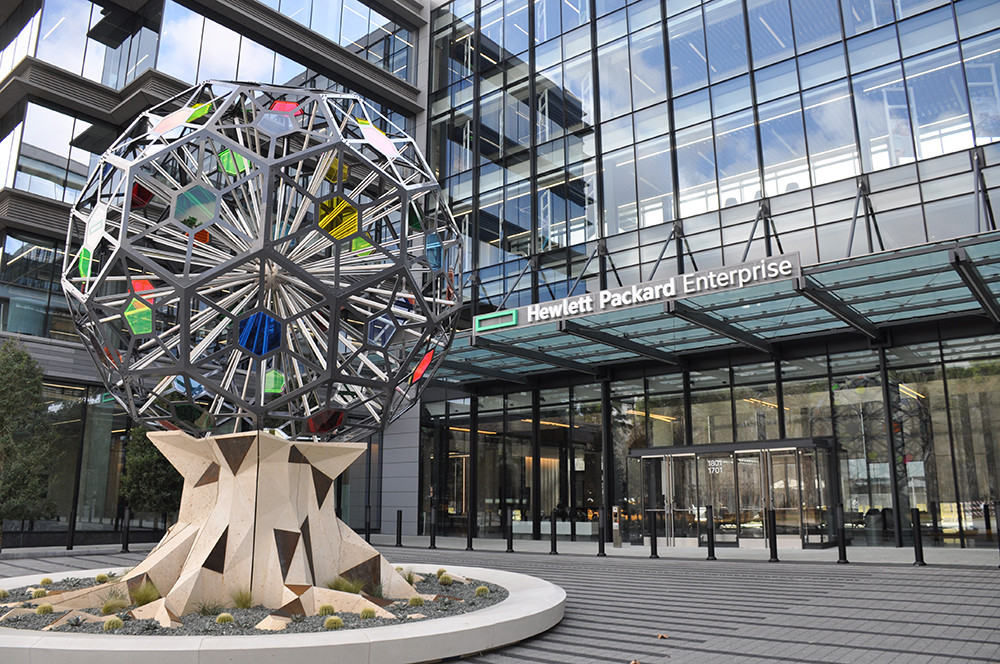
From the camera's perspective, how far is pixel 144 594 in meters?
8.27

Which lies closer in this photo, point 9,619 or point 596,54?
point 9,619

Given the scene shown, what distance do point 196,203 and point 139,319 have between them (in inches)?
56.7

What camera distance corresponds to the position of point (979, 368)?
Result: 64.2ft

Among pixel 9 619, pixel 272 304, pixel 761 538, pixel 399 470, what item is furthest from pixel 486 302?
pixel 9 619

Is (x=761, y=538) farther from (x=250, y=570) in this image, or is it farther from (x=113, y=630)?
(x=113, y=630)

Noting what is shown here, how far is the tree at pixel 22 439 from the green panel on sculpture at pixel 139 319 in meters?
14.8

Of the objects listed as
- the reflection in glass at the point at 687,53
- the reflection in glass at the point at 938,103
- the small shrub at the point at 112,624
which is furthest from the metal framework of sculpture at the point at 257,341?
the reflection in glass at the point at 687,53

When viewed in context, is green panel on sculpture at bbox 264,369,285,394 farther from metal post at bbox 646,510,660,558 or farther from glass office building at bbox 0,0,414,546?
glass office building at bbox 0,0,414,546

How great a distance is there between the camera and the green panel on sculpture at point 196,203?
815 centimetres

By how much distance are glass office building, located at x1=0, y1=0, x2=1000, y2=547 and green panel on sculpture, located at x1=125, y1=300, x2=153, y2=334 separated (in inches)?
477

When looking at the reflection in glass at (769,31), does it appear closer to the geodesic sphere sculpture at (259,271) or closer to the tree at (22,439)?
the geodesic sphere sculpture at (259,271)

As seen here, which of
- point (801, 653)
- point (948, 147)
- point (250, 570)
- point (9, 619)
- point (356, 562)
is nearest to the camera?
point (801, 653)

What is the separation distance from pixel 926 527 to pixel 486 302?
16.2 metres

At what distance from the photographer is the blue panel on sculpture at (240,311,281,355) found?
370 inches
